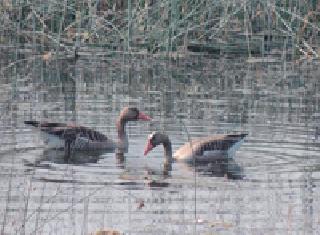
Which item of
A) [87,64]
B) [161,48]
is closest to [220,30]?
[161,48]

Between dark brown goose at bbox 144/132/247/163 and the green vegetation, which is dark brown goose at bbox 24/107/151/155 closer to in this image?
dark brown goose at bbox 144/132/247/163

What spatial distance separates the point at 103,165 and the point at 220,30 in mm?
9108

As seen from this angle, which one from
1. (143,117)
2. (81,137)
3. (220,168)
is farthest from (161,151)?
(220,168)

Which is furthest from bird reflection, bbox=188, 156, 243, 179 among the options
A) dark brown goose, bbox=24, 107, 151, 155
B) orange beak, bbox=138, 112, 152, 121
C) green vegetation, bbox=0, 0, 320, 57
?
green vegetation, bbox=0, 0, 320, 57

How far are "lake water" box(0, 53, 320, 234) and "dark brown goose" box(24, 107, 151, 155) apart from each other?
0.64ft

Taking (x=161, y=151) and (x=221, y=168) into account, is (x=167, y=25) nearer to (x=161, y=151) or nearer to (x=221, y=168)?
(x=161, y=151)

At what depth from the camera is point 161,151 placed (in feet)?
55.2

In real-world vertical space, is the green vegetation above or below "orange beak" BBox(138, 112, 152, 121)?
above

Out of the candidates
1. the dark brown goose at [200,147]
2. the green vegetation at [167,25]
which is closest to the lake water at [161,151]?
the dark brown goose at [200,147]

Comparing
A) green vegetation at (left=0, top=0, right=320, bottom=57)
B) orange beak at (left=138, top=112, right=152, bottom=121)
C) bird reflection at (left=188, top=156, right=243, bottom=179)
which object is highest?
green vegetation at (left=0, top=0, right=320, bottom=57)

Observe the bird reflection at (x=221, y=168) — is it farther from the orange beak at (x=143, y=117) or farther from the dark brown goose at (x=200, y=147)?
the orange beak at (x=143, y=117)

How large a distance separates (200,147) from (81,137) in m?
1.73

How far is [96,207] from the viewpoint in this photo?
1213 centimetres

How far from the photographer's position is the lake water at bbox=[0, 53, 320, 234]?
11.6 meters
